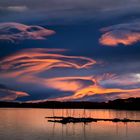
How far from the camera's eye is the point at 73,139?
100 metres

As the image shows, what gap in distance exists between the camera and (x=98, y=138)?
100750 mm

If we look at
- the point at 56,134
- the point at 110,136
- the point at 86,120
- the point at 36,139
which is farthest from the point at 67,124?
the point at 36,139

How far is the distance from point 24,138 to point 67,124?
52969mm

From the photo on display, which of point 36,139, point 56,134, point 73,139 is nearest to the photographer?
point 36,139

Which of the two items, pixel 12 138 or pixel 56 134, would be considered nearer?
pixel 12 138

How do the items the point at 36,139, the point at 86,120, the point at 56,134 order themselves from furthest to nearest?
the point at 86,120 → the point at 56,134 → the point at 36,139

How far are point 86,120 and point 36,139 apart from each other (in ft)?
171

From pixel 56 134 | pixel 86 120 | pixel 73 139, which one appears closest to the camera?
pixel 73 139

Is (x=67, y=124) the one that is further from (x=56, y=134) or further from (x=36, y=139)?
(x=36, y=139)

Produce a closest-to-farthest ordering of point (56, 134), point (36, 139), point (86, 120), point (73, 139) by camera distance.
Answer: point (36, 139)
point (73, 139)
point (56, 134)
point (86, 120)

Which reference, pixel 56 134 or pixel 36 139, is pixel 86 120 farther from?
pixel 36 139

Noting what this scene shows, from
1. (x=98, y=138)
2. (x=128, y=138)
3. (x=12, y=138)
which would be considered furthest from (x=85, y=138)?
(x=12, y=138)

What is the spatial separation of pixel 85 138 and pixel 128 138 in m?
9.95

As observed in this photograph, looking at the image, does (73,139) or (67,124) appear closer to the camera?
(73,139)
